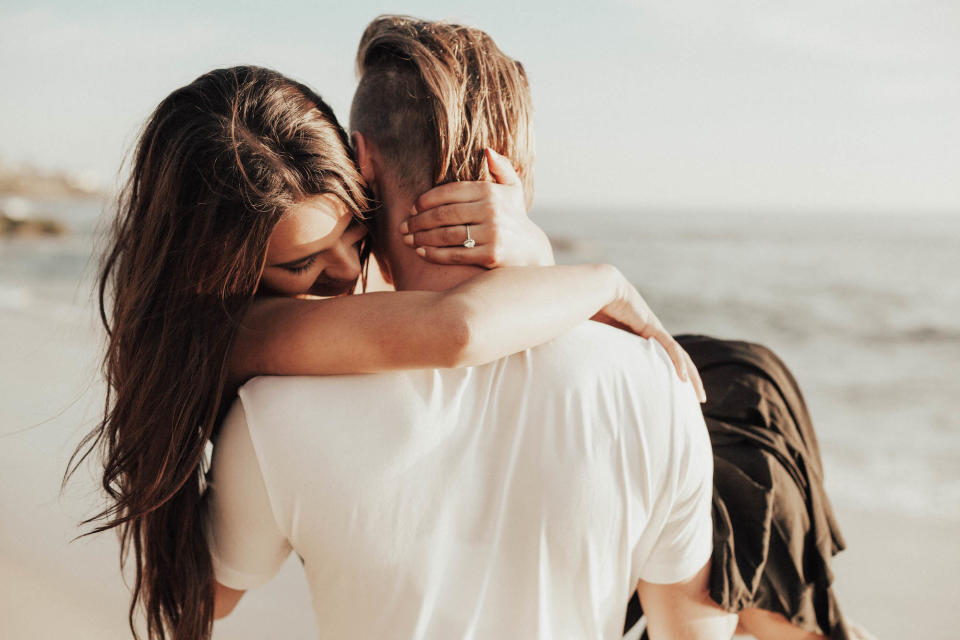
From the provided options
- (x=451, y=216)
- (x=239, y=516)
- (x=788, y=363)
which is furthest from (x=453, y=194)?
(x=788, y=363)

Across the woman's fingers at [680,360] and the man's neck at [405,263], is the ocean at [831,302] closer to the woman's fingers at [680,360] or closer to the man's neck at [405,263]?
the man's neck at [405,263]

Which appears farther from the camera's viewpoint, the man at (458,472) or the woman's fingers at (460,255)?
the woman's fingers at (460,255)

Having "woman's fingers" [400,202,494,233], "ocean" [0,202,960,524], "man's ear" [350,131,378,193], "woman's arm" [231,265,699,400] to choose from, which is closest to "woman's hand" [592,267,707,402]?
"woman's arm" [231,265,699,400]

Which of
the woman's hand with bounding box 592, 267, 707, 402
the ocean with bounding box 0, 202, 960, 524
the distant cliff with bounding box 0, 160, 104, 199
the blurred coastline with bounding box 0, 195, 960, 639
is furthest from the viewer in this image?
the distant cliff with bounding box 0, 160, 104, 199

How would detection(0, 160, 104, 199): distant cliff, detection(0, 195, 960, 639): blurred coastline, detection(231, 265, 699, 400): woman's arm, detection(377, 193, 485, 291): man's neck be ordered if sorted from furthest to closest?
detection(0, 160, 104, 199): distant cliff
detection(0, 195, 960, 639): blurred coastline
detection(377, 193, 485, 291): man's neck
detection(231, 265, 699, 400): woman's arm

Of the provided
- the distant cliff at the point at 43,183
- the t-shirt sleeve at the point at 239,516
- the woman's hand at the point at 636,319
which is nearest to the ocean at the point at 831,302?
the distant cliff at the point at 43,183

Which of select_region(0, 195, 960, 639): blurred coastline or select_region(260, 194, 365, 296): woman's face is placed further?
select_region(0, 195, 960, 639): blurred coastline

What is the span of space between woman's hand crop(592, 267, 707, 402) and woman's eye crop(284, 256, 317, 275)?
21.0 inches

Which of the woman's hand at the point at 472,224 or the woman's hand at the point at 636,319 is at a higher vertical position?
the woman's hand at the point at 472,224

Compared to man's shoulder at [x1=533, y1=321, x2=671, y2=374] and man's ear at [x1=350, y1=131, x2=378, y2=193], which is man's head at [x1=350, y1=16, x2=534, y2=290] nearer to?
man's ear at [x1=350, y1=131, x2=378, y2=193]

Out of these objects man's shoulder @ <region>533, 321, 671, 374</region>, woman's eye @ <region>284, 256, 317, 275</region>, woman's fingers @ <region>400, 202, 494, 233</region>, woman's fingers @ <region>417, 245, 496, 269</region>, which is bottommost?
man's shoulder @ <region>533, 321, 671, 374</region>

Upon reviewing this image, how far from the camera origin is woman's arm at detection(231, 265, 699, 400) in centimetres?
101

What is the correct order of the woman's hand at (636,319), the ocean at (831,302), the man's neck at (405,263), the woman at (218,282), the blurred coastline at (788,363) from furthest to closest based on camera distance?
1. the ocean at (831,302)
2. the blurred coastline at (788,363)
3. the woman's hand at (636,319)
4. the man's neck at (405,263)
5. the woman at (218,282)

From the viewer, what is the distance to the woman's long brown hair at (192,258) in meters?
1.16
